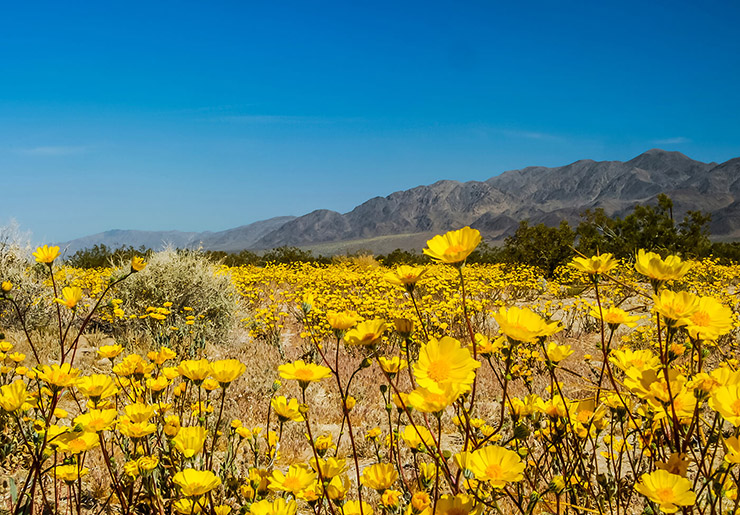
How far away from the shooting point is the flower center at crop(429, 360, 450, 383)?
1.13 meters

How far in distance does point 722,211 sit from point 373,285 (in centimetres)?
18145

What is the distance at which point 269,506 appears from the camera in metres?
1.26

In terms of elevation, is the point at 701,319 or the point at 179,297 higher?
the point at 701,319

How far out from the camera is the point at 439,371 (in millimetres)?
1140

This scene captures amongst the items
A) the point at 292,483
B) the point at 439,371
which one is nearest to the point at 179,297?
the point at 292,483

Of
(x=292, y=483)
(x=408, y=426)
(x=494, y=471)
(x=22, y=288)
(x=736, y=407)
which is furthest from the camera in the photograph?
(x=22, y=288)

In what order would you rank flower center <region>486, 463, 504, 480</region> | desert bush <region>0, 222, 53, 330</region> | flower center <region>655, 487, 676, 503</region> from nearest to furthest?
1. flower center <region>655, 487, 676, 503</region>
2. flower center <region>486, 463, 504, 480</region>
3. desert bush <region>0, 222, 53, 330</region>

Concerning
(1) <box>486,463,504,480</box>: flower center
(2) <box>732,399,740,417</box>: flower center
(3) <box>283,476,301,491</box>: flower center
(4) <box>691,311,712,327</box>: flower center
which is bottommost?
(3) <box>283,476,301,491</box>: flower center

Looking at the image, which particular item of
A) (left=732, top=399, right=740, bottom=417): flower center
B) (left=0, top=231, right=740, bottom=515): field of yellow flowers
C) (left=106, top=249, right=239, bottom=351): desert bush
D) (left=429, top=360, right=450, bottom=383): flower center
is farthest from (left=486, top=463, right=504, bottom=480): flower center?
(left=106, top=249, right=239, bottom=351): desert bush

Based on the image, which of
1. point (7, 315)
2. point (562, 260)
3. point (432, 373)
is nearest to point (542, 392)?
point (432, 373)

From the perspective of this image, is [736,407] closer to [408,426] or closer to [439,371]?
[439,371]

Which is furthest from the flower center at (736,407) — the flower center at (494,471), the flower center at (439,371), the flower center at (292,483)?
the flower center at (292,483)

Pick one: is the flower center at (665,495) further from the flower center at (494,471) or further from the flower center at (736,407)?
the flower center at (494,471)

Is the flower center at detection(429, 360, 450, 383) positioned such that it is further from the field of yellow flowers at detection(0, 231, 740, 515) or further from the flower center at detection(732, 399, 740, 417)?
the flower center at detection(732, 399, 740, 417)
